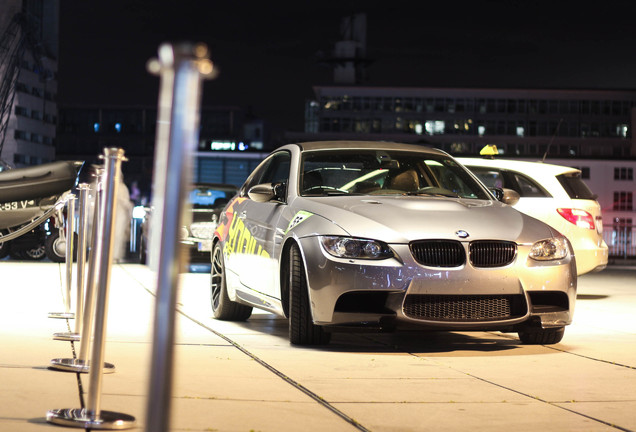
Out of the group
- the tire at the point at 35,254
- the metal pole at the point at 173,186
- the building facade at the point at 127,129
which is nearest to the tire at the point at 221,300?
the metal pole at the point at 173,186

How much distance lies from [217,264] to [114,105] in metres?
157

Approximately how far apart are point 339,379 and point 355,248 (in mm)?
1452

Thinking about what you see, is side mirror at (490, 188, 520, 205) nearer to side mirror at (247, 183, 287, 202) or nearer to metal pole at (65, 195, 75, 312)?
side mirror at (247, 183, 287, 202)

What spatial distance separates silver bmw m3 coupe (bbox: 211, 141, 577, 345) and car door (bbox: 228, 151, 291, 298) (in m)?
0.02

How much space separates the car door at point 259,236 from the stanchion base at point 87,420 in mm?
3588

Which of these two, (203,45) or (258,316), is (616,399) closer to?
(203,45)

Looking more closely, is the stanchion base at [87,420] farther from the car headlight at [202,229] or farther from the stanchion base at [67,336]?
the car headlight at [202,229]

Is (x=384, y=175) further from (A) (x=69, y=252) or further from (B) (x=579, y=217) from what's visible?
(B) (x=579, y=217)

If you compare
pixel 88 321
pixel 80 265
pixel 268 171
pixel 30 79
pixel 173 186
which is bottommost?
pixel 88 321

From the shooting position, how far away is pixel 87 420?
15.0ft

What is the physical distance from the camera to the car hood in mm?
7523

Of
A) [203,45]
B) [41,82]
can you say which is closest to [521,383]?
[203,45]

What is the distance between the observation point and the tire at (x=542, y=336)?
27.1 feet

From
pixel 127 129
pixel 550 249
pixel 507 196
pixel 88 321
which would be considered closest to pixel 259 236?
pixel 507 196
